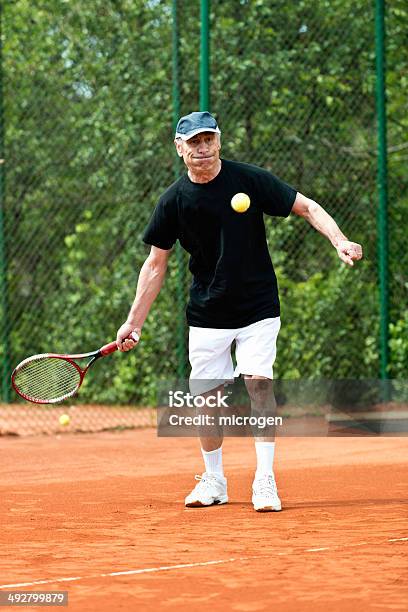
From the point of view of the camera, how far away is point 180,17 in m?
10.2

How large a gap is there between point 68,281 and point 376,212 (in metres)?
2.88

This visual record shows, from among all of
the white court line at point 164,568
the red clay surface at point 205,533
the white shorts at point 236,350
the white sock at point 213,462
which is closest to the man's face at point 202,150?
the white shorts at point 236,350

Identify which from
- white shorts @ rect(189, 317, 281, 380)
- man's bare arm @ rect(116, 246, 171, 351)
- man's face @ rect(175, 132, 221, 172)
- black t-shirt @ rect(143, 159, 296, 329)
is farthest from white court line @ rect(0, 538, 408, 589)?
man's face @ rect(175, 132, 221, 172)

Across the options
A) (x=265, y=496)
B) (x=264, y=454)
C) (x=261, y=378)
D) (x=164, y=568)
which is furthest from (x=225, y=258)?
(x=164, y=568)

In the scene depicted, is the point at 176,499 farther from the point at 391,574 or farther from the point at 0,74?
the point at 0,74

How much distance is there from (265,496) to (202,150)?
156 centimetres

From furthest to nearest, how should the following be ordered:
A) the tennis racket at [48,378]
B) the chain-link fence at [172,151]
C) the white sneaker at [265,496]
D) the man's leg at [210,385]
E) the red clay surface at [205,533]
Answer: the chain-link fence at [172,151], the tennis racket at [48,378], the man's leg at [210,385], the white sneaker at [265,496], the red clay surface at [205,533]

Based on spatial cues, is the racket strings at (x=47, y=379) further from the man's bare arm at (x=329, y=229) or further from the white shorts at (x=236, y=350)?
the man's bare arm at (x=329, y=229)

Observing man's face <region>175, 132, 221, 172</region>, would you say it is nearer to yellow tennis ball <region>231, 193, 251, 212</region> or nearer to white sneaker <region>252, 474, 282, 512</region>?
yellow tennis ball <region>231, 193, 251, 212</region>

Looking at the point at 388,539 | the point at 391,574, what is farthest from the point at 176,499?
the point at 391,574

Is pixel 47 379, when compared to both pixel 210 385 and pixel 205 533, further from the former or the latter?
pixel 205 533

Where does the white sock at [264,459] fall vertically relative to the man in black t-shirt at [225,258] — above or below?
below

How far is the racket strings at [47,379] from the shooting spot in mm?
6293

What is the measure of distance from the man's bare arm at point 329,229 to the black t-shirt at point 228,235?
2.5 inches
